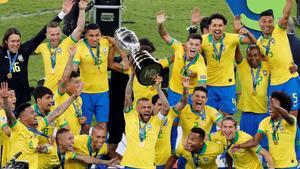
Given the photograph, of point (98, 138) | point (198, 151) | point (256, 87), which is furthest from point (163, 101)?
point (256, 87)

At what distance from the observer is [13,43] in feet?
44.0

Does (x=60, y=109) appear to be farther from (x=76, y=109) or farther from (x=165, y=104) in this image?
(x=165, y=104)

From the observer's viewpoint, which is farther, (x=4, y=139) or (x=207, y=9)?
(x=207, y=9)

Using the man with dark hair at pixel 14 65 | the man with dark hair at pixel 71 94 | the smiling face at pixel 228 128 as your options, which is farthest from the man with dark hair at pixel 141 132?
the man with dark hair at pixel 14 65

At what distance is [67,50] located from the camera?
45.0 ft

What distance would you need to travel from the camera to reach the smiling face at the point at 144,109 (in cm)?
1204

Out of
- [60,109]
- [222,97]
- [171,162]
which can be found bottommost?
[171,162]

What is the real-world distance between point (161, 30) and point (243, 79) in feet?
4.08

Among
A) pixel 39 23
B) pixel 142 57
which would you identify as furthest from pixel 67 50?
pixel 39 23

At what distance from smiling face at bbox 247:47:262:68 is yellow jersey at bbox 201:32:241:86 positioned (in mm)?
258

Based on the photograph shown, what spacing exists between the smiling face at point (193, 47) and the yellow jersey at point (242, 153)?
1131mm

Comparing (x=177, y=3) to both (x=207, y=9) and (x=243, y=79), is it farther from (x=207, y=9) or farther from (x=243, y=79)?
(x=243, y=79)

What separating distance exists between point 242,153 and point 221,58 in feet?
5.16

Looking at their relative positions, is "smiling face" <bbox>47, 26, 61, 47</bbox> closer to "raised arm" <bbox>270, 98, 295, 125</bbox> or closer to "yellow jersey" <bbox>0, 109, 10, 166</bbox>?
"yellow jersey" <bbox>0, 109, 10, 166</bbox>
